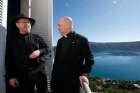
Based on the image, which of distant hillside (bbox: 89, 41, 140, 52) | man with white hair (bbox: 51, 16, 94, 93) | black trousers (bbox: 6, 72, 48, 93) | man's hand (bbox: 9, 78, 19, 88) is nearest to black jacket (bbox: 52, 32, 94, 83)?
man with white hair (bbox: 51, 16, 94, 93)

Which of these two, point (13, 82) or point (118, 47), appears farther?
point (118, 47)

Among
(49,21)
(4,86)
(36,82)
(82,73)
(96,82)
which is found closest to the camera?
(82,73)

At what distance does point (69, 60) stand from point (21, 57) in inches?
19.8

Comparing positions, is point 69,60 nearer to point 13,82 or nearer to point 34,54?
point 34,54

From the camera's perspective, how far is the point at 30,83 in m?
2.93

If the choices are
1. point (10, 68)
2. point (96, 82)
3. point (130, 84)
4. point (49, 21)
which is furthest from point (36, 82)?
point (130, 84)

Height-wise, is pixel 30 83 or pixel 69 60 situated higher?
pixel 69 60

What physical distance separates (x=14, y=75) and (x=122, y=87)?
81.0 ft

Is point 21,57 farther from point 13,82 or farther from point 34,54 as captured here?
point 13,82

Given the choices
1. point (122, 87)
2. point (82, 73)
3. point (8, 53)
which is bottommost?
point (122, 87)

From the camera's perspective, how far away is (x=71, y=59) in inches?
112

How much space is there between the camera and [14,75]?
9.52 ft

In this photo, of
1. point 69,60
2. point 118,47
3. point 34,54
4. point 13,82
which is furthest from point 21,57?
point 118,47

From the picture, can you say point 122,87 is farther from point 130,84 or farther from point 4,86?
point 4,86
